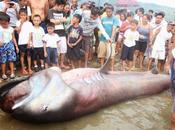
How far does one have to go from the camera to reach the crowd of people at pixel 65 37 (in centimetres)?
914

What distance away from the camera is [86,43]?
10.8 m

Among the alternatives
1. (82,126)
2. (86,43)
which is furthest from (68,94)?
(86,43)

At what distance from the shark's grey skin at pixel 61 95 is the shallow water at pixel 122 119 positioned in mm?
140

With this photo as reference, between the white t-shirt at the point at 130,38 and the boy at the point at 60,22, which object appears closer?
the boy at the point at 60,22

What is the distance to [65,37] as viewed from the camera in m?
10.2

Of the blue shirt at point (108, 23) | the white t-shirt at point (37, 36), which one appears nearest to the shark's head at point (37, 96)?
the white t-shirt at point (37, 36)

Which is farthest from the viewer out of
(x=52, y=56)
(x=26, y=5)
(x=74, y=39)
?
(x=74, y=39)

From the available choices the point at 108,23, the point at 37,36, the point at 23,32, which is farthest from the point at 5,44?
the point at 108,23

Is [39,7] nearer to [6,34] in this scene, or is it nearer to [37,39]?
[37,39]

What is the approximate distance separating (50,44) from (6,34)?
1.51 m

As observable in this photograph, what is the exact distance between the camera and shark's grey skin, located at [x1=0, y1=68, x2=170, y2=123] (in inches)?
227

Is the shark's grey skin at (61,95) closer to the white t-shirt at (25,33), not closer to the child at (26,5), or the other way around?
the white t-shirt at (25,33)

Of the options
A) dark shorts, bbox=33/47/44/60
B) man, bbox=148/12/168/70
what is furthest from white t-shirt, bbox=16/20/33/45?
man, bbox=148/12/168/70

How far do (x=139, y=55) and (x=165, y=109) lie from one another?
4493 millimetres
